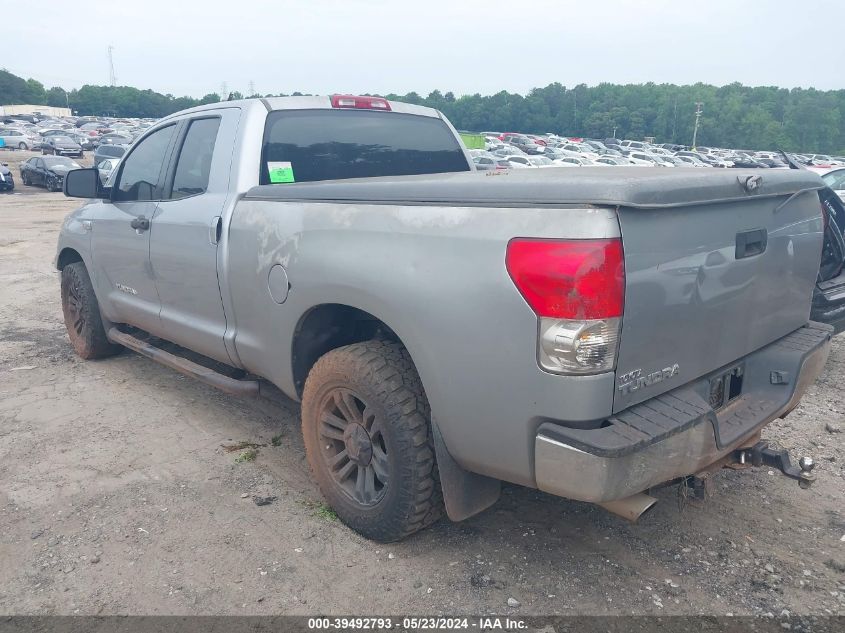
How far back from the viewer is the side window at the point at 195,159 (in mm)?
3936

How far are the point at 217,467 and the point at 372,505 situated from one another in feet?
4.15

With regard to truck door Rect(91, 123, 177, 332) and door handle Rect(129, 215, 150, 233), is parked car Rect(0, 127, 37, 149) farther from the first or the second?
door handle Rect(129, 215, 150, 233)

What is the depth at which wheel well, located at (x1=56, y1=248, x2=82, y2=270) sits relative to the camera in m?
5.58

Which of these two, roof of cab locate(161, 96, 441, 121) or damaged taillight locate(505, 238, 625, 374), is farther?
roof of cab locate(161, 96, 441, 121)

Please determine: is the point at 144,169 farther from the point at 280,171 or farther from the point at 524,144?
the point at 524,144

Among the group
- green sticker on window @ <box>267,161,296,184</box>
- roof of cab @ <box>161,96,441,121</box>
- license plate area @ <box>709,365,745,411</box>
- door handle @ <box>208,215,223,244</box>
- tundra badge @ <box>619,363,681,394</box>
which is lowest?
license plate area @ <box>709,365,745,411</box>

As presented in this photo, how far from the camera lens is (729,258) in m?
2.55

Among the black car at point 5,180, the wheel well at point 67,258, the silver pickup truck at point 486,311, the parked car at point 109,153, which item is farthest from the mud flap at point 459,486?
the black car at point 5,180

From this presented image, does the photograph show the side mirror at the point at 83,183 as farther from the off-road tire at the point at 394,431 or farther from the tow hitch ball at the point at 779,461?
the tow hitch ball at the point at 779,461

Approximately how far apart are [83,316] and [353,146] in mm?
2879

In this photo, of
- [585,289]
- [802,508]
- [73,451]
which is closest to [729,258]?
[585,289]

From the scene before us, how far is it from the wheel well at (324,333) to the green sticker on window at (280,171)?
1.02 metres

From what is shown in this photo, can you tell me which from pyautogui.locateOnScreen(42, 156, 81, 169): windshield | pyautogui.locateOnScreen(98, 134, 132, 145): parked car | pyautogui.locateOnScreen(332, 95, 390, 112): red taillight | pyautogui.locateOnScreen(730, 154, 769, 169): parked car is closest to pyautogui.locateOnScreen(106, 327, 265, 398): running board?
pyautogui.locateOnScreen(332, 95, 390, 112): red taillight

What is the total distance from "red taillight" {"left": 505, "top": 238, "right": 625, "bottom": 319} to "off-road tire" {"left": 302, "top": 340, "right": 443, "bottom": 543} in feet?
2.60
